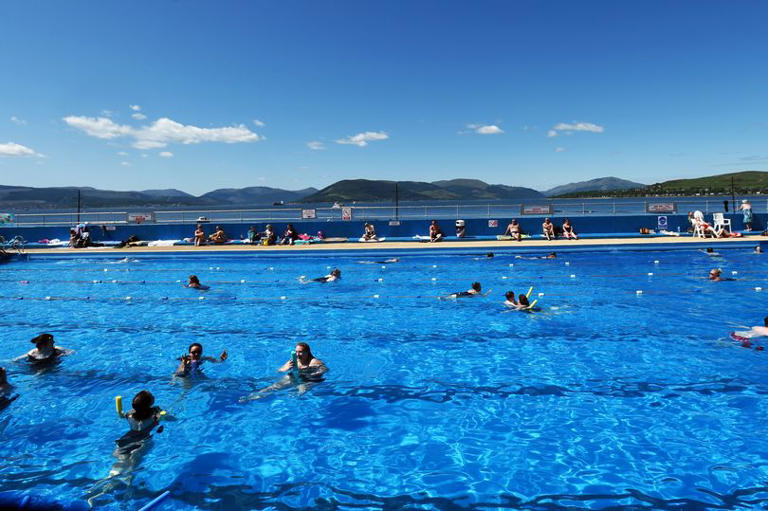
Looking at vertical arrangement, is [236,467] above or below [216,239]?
below

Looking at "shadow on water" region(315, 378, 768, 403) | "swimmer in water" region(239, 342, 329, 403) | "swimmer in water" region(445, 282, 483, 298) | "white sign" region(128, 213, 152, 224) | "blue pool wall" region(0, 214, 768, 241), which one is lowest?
"shadow on water" region(315, 378, 768, 403)

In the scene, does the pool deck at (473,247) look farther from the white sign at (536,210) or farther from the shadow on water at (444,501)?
the shadow on water at (444,501)

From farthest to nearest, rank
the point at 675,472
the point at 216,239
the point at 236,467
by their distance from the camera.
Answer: the point at 216,239
the point at 236,467
the point at 675,472

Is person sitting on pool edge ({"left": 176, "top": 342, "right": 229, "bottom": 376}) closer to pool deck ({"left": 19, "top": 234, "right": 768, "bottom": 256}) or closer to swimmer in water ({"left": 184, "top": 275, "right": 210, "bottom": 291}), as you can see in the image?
swimmer in water ({"left": 184, "top": 275, "right": 210, "bottom": 291})

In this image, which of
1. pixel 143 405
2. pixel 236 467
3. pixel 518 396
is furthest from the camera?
pixel 518 396

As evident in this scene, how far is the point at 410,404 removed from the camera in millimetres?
6801

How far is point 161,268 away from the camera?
19.8m

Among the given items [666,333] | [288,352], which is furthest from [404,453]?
[666,333]

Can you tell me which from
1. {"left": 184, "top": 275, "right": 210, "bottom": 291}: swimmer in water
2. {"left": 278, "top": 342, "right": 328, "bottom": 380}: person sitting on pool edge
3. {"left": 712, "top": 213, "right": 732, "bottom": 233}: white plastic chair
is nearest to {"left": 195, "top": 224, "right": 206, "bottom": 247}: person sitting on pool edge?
{"left": 184, "top": 275, "right": 210, "bottom": 291}: swimmer in water

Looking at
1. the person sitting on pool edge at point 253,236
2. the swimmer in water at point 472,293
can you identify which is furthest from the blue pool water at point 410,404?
the person sitting on pool edge at point 253,236

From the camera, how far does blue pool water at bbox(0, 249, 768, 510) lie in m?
4.86

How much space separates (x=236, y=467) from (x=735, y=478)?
17.3 feet

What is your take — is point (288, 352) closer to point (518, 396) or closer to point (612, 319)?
point (518, 396)

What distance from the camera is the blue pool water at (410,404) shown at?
486cm
